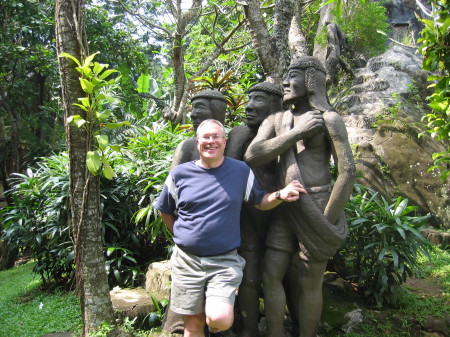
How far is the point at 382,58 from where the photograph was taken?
30.2 ft

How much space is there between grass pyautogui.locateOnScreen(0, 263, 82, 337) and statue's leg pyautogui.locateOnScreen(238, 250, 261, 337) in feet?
5.85

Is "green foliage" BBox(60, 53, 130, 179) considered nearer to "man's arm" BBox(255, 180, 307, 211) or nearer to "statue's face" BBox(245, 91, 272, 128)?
"statue's face" BBox(245, 91, 272, 128)

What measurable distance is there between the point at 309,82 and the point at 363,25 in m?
8.50

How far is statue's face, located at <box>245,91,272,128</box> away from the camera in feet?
9.95

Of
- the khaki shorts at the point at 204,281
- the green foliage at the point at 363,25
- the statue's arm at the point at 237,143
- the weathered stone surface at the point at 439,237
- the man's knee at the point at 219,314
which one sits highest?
the green foliage at the point at 363,25

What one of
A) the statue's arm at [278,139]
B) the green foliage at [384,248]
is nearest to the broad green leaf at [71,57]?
Answer: the statue's arm at [278,139]

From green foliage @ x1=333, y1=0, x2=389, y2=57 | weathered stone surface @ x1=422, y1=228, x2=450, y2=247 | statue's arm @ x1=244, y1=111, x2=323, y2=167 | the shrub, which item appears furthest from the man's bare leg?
green foliage @ x1=333, y1=0, x2=389, y2=57

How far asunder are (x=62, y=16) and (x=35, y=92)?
631 cm

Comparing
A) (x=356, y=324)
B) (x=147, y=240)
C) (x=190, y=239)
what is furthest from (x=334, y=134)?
(x=147, y=240)

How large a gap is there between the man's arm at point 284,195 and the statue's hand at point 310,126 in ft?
1.26

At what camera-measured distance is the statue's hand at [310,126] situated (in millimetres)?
2625

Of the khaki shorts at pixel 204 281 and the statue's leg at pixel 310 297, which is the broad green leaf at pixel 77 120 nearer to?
the khaki shorts at pixel 204 281

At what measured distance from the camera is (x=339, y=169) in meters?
2.64

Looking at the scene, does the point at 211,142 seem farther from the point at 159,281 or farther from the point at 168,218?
the point at 159,281
